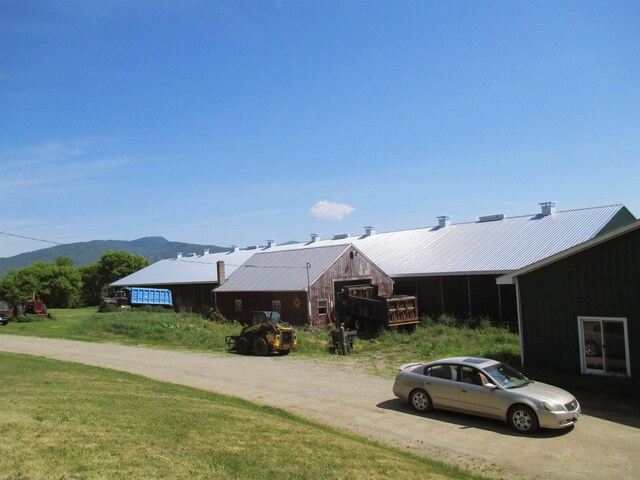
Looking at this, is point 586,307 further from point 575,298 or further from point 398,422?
point 398,422

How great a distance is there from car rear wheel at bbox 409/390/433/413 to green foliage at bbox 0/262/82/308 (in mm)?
68397

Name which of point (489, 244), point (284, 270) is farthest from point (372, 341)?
point (489, 244)

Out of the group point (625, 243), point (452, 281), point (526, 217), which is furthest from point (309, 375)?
point (526, 217)

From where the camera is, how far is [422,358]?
22.8 meters

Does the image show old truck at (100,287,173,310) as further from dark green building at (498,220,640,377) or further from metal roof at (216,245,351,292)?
dark green building at (498,220,640,377)

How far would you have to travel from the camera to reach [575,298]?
17.9m

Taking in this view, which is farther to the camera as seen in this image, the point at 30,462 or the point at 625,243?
the point at 625,243

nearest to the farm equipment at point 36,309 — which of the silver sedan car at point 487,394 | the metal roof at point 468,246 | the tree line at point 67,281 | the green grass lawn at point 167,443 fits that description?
the metal roof at point 468,246

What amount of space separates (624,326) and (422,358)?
26.8ft

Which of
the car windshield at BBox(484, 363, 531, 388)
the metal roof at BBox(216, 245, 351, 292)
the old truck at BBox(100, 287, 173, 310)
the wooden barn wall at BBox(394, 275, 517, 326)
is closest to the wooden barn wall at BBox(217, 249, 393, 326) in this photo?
the metal roof at BBox(216, 245, 351, 292)

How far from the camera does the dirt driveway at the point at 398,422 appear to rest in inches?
413

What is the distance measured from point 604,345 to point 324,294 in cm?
1953

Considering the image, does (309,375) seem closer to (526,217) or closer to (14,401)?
(14,401)

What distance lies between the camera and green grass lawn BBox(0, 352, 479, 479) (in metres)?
7.55
